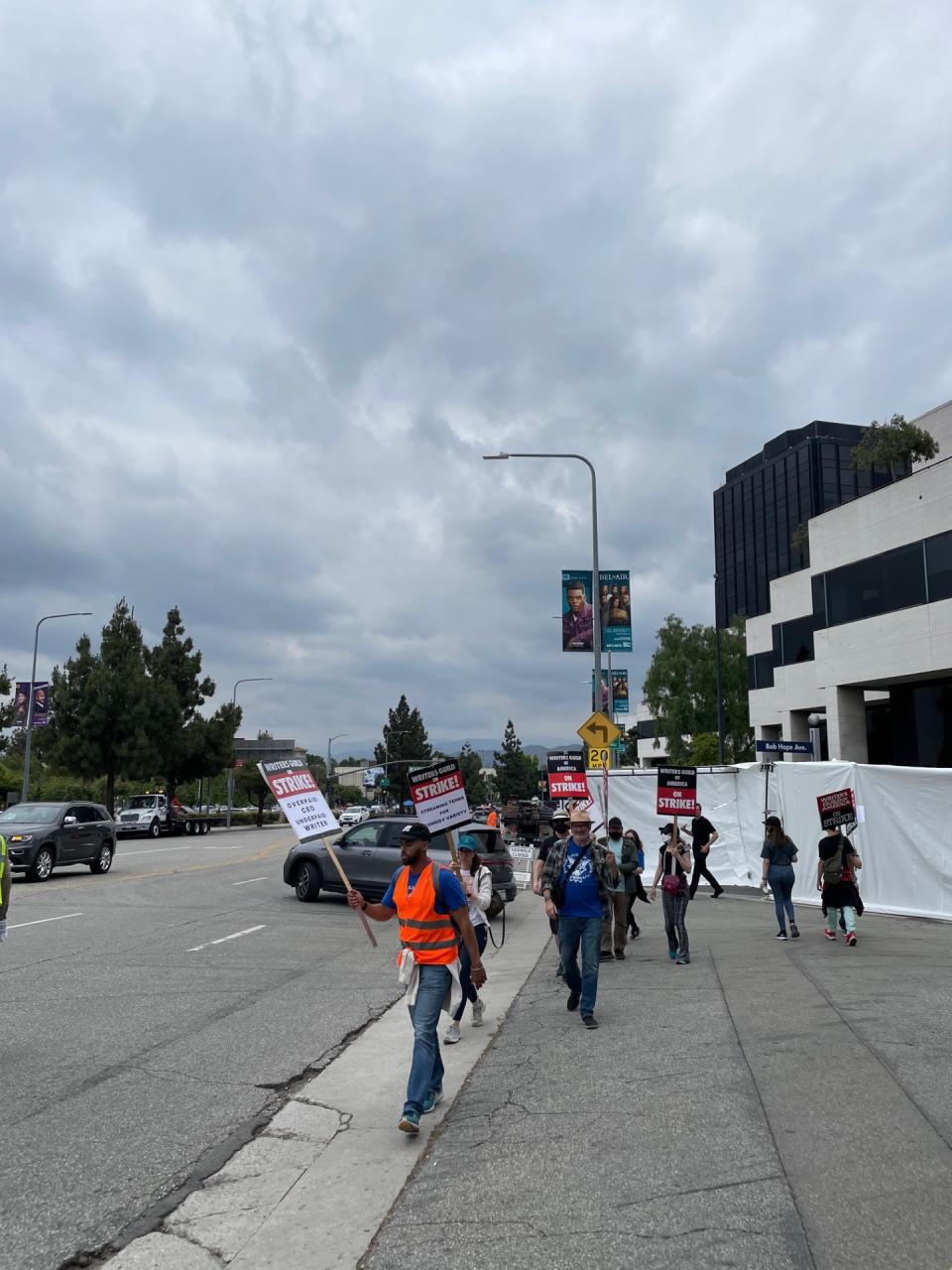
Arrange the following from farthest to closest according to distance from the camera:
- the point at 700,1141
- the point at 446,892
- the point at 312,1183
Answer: the point at 446,892 → the point at 700,1141 → the point at 312,1183

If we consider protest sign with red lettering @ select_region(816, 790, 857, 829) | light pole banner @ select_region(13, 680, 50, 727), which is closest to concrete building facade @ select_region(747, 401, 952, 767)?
protest sign with red lettering @ select_region(816, 790, 857, 829)

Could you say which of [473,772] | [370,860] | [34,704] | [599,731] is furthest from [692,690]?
[473,772]

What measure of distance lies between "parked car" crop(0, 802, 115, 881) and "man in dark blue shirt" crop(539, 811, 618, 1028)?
16.1 metres

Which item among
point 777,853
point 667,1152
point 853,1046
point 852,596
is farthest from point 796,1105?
point 852,596

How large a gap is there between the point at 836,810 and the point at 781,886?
2031 millimetres

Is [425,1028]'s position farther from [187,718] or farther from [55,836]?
[187,718]

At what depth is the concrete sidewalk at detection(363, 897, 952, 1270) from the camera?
14.1 ft

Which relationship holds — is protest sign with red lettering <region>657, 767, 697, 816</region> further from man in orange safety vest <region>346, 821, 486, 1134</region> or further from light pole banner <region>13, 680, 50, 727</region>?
light pole banner <region>13, 680, 50, 727</region>

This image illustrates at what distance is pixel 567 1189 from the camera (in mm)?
4887

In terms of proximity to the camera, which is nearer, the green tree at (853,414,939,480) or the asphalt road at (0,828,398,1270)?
the asphalt road at (0,828,398,1270)

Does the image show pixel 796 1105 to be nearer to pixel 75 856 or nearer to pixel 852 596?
pixel 75 856

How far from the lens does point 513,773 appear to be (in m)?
141

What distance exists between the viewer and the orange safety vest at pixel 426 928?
6148 mm

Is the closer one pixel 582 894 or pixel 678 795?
pixel 582 894
